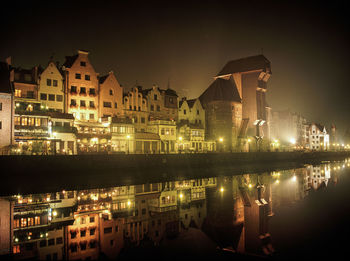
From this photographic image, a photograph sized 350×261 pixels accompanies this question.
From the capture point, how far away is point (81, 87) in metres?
54.9

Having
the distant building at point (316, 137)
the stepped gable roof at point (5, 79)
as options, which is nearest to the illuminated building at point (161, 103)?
the stepped gable roof at point (5, 79)

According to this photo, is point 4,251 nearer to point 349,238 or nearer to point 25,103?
point 349,238

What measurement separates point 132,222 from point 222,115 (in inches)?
2669

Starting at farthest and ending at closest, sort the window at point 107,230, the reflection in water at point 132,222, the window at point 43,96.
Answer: the window at point 43,96
the window at point 107,230
the reflection in water at point 132,222

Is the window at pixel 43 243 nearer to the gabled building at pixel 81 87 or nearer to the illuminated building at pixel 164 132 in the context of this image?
the gabled building at pixel 81 87

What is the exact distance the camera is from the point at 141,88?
222 feet

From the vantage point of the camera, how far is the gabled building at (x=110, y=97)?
189 feet

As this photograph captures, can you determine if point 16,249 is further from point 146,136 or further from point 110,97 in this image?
point 146,136

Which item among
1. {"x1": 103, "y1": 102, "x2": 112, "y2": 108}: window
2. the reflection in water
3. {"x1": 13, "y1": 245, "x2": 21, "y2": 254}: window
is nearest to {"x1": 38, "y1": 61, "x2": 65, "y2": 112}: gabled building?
{"x1": 103, "y1": 102, "x2": 112, "y2": 108}: window

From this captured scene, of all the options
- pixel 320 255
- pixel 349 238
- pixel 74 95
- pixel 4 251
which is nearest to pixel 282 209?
pixel 349 238

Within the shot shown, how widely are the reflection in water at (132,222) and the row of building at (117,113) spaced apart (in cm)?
2118

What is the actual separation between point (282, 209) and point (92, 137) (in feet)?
127

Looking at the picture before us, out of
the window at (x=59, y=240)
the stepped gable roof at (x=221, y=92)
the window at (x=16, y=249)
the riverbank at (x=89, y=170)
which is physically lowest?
the window at (x=16, y=249)

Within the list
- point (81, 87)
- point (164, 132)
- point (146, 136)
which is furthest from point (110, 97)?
point (164, 132)
